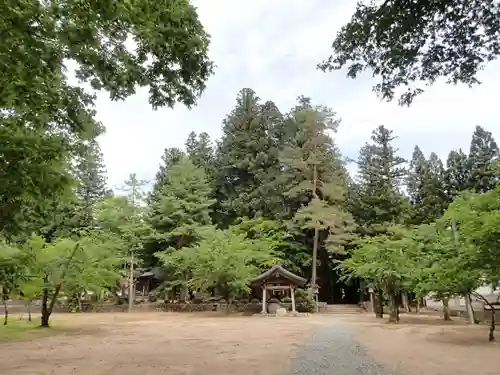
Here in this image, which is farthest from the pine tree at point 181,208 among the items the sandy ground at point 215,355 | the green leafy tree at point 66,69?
the green leafy tree at point 66,69

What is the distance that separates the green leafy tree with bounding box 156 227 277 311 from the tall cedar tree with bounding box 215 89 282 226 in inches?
241

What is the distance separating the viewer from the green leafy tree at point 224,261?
24.0m

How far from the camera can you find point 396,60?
4.70 m

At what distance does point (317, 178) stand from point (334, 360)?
2561cm

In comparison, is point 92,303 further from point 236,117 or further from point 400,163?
point 400,163

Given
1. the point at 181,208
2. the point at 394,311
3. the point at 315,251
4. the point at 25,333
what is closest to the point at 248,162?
the point at 181,208

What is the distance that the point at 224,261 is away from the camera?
23.8m

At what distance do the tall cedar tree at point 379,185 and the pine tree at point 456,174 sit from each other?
3383 mm

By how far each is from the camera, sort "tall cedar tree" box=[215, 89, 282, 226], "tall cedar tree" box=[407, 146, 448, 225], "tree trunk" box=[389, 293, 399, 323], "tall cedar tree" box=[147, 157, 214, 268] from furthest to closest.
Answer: "tall cedar tree" box=[215, 89, 282, 226] → "tall cedar tree" box=[407, 146, 448, 225] → "tall cedar tree" box=[147, 157, 214, 268] → "tree trunk" box=[389, 293, 399, 323]

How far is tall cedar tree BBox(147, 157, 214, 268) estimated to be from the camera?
1211 inches

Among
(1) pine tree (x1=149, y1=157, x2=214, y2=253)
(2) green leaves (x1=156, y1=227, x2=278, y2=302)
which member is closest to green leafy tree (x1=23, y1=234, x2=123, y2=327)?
(2) green leaves (x1=156, y1=227, x2=278, y2=302)

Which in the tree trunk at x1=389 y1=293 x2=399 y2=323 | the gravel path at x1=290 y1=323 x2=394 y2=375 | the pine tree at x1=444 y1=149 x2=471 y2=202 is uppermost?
the pine tree at x1=444 y1=149 x2=471 y2=202

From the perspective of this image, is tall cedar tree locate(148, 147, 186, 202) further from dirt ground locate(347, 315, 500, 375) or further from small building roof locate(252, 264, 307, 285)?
dirt ground locate(347, 315, 500, 375)

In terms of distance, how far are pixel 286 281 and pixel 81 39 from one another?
72.2 feet
